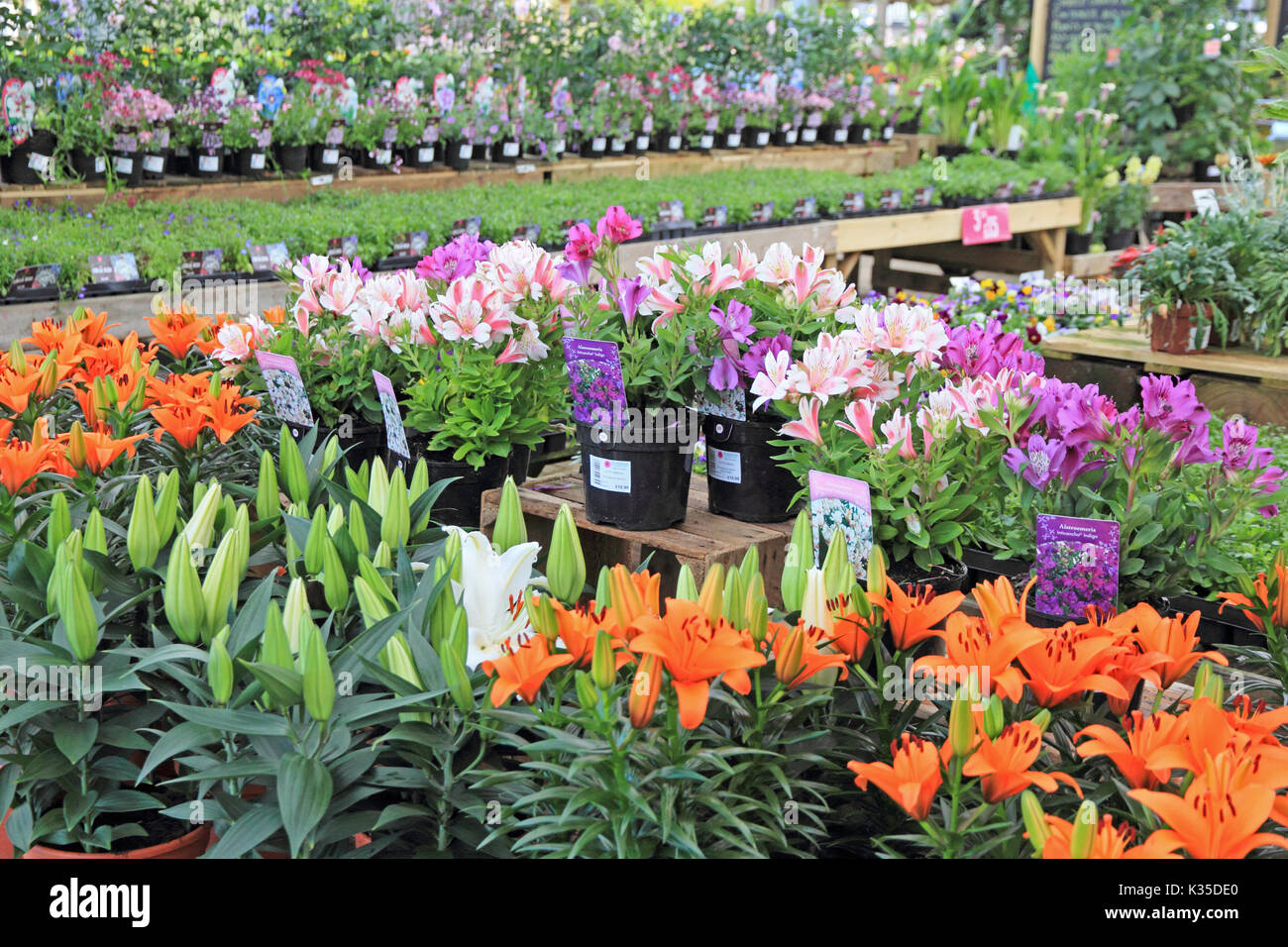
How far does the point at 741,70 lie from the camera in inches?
251

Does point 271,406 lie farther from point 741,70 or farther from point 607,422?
point 741,70

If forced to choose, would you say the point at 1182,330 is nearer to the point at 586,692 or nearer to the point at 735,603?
the point at 735,603

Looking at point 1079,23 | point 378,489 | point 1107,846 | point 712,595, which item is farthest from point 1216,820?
point 1079,23

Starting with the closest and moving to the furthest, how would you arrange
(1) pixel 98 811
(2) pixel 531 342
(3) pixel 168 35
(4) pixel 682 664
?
(4) pixel 682 664, (1) pixel 98 811, (2) pixel 531 342, (3) pixel 168 35

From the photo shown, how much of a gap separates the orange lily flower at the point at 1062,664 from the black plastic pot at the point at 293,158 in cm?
419

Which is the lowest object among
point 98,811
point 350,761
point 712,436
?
point 98,811

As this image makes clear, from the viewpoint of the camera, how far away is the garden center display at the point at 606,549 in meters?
1.24

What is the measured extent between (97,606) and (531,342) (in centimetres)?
92

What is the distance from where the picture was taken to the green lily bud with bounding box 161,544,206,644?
1.44 m

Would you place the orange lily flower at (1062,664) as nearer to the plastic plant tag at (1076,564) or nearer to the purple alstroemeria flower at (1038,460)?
the plastic plant tag at (1076,564)

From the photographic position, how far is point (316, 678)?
1.29 metres

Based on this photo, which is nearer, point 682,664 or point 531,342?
point 682,664

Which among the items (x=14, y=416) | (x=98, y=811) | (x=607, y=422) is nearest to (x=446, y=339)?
(x=607, y=422)

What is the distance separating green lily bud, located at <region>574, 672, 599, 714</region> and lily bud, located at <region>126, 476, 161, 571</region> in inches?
27.6
